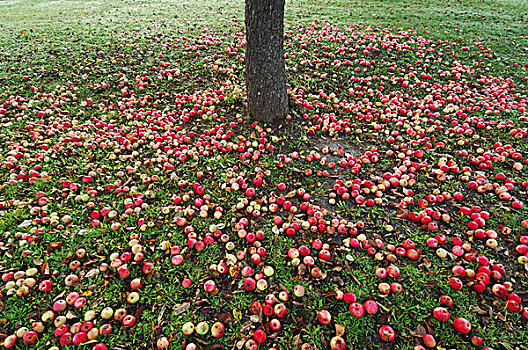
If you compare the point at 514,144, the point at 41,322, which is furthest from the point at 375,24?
the point at 41,322

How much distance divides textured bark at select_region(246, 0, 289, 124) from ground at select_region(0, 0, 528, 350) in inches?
15.8

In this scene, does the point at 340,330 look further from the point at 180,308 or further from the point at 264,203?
the point at 264,203

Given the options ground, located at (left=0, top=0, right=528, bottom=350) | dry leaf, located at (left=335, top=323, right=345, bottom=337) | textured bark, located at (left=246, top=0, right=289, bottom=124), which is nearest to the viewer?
dry leaf, located at (left=335, top=323, right=345, bottom=337)

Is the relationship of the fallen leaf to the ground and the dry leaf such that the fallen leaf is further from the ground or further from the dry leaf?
the dry leaf

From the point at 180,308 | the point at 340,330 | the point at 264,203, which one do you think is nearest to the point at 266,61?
the point at 264,203

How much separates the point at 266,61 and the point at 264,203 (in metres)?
2.66

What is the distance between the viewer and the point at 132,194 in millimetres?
4238

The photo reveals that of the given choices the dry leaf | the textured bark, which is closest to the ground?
the dry leaf

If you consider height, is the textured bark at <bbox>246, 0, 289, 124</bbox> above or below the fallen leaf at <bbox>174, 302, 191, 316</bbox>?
above

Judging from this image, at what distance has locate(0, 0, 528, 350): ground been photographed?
2.88 m

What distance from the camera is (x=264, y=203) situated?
13.6ft

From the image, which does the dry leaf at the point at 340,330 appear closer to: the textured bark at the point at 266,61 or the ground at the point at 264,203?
the ground at the point at 264,203

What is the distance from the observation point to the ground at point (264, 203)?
9.46 ft

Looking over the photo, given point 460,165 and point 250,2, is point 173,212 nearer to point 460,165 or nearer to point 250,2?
point 250,2
